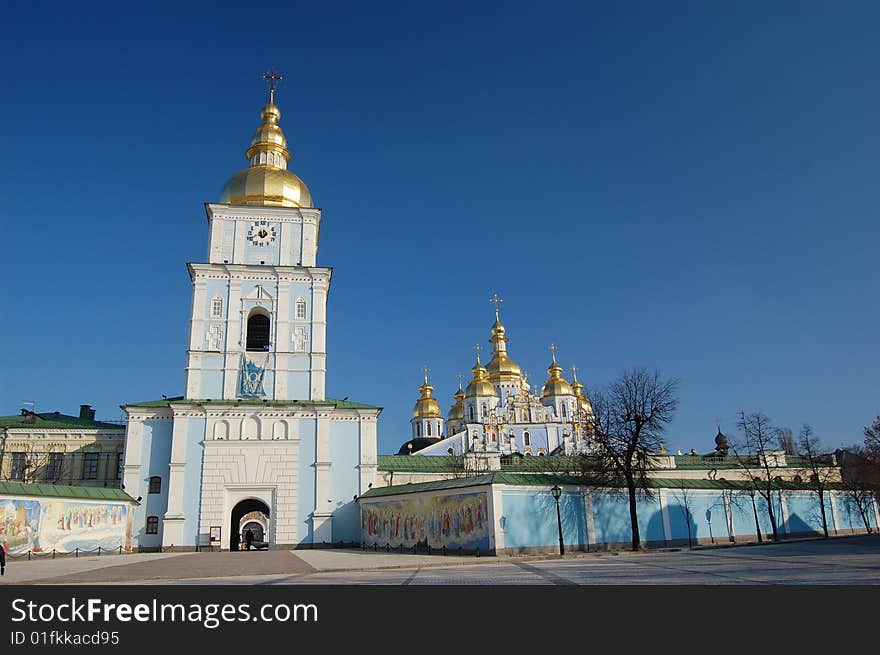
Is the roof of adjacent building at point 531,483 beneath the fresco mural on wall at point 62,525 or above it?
above

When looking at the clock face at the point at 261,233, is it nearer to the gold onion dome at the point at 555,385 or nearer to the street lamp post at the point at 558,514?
the street lamp post at the point at 558,514

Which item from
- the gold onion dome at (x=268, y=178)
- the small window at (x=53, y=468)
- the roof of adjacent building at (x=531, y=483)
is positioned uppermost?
the gold onion dome at (x=268, y=178)

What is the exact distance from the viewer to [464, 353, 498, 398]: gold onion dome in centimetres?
7781

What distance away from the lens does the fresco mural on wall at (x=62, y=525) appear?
26.1 m

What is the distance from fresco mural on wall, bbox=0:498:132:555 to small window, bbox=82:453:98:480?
5.18 metres

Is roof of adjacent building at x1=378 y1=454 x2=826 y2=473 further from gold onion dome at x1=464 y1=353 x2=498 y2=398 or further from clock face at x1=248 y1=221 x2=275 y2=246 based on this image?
gold onion dome at x1=464 y1=353 x2=498 y2=398

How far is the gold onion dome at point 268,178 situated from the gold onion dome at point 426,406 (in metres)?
47.9

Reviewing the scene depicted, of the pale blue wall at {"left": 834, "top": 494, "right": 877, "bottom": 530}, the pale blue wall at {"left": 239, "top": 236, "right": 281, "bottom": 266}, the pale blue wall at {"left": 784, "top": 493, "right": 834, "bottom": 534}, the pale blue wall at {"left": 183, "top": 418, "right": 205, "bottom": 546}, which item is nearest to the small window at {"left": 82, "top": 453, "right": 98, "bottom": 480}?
the pale blue wall at {"left": 183, "top": 418, "right": 205, "bottom": 546}

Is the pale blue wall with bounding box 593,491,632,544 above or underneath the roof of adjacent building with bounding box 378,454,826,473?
underneath

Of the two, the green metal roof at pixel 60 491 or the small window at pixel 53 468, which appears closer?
the green metal roof at pixel 60 491

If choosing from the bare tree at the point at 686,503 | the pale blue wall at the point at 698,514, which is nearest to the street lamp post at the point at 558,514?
the pale blue wall at the point at 698,514
